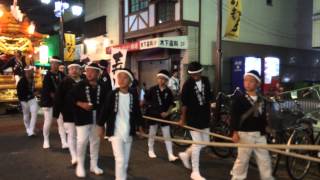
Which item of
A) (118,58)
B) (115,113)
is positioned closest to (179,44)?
(118,58)

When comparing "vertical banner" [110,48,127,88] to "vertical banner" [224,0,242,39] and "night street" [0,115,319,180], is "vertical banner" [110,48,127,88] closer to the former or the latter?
"night street" [0,115,319,180]

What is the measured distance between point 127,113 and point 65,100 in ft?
8.39

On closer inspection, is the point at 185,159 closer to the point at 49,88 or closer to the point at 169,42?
the point at 49,88

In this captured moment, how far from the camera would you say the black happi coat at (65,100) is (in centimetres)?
770

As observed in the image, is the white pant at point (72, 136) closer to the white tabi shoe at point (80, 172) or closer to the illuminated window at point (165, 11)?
the white tabi shoe at point (80, 172)

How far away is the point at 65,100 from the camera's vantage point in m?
8.04

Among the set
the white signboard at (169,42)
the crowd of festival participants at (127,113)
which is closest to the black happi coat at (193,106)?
the crowd of festival participants at (127,113)

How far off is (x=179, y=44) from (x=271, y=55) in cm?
721

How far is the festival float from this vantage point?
1778 cm

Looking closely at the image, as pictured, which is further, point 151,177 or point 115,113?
point 151,177

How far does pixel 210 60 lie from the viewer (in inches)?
813

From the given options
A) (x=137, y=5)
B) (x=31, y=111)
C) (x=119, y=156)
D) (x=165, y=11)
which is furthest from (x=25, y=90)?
(x=137, y=5)

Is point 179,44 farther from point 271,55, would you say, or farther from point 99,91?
point 99,91

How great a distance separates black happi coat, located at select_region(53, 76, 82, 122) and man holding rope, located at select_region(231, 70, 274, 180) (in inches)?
133
